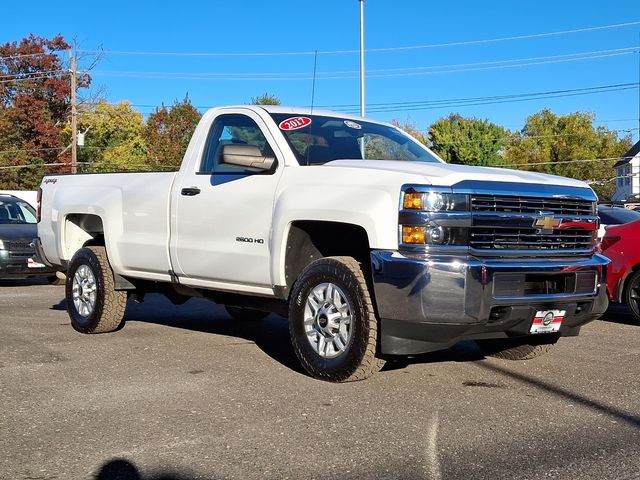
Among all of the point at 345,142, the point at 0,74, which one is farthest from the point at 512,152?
the point at 345,142

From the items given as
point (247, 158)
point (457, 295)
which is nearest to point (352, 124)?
point (247, 158)

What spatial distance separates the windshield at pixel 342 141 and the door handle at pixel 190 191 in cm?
93

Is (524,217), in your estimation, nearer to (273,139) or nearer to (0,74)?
(273,139)

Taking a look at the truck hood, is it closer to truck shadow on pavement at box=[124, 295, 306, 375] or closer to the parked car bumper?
truck shadow on pavement at box=[124, 295, 306, 375]

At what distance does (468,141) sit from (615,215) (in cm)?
5236

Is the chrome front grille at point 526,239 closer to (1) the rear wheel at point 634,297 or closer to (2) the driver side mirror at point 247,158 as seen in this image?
(2) the driver side mirror at point 247,158

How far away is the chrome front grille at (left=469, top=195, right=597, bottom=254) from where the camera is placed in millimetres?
5109

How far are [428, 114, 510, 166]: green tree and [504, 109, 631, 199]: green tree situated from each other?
524 inches

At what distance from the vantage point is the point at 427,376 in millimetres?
5906

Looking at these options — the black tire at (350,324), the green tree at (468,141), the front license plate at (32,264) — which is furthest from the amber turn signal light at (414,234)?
the green tree at (468,141)

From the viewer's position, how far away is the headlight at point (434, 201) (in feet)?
16.4

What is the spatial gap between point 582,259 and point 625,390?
987 millimetres

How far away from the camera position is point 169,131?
126 ft

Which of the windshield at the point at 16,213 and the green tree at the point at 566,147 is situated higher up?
the green tree at the point at 566,147
